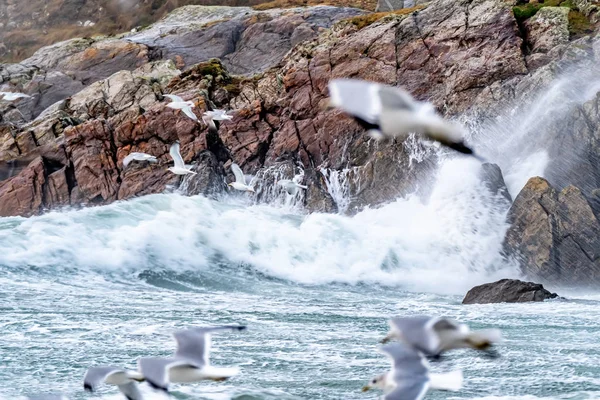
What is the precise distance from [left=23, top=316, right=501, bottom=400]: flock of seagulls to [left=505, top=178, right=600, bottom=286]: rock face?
14.0 meters

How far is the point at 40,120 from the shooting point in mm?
35375

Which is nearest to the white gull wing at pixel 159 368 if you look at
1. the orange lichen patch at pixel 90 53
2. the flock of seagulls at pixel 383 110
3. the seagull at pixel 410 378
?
the seagull at pixel 410 378

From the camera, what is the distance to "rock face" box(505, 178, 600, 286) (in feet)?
63.4

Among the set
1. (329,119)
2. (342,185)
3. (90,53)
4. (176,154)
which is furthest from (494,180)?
(90,53)

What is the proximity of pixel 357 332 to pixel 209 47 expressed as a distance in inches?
1593

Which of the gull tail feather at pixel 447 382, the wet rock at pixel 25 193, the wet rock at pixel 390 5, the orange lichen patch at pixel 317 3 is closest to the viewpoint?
the gull tail feather at pixel 447 382

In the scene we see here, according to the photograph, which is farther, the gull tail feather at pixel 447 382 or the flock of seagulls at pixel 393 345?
the flock of seagulls at pixel 393 345

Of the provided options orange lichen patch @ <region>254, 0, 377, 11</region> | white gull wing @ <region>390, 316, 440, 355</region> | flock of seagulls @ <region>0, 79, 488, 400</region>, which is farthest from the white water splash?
orange lichen patch @ <region>254, 0, 377, 11</region>

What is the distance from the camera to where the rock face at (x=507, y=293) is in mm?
16062

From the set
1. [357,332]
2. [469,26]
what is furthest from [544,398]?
[469,26]

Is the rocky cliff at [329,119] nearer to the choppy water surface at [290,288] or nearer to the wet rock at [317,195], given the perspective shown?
the wet rock at [317,195]

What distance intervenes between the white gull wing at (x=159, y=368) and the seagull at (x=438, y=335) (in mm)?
1504

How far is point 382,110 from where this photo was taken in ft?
21.5

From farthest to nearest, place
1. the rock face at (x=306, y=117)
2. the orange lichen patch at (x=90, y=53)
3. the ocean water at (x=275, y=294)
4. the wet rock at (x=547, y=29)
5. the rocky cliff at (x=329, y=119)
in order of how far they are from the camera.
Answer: the orange lichen patch at (x=90, y=53), the wet rock at (x=547, y=29), the rock face at (x=306, y=117), the rocky cliff at (x=329, y=119), the ocean water at (x=275, y=294)
